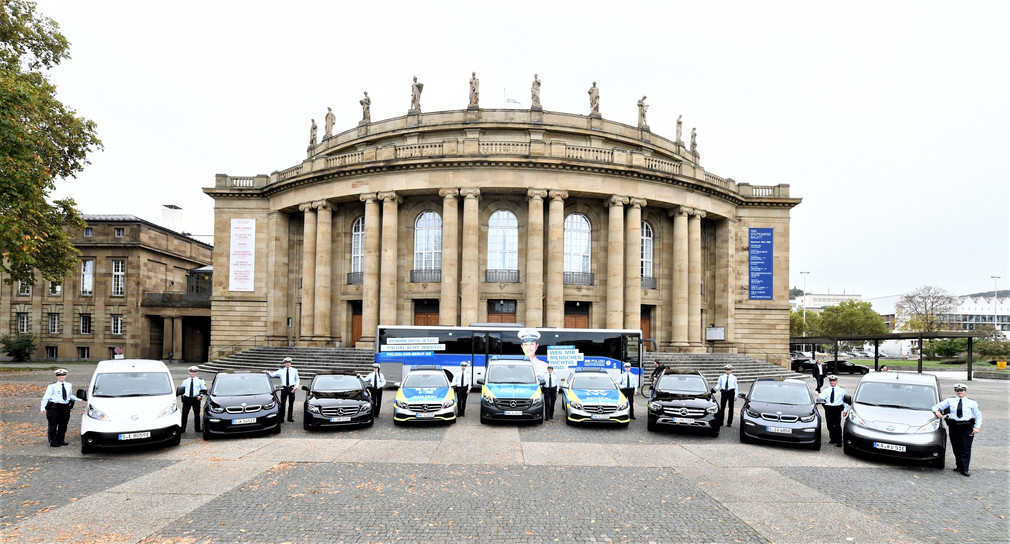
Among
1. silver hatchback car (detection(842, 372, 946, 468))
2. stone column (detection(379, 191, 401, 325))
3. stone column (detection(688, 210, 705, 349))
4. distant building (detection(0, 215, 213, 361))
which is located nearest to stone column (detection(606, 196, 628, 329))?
stone column (detection(688, 210, 705, 349))

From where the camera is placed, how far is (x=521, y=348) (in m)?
22.6

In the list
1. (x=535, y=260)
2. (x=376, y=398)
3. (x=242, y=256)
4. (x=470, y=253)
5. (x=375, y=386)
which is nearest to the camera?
(x=375, y=386)

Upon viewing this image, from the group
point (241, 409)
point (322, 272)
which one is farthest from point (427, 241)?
point (241, 409)

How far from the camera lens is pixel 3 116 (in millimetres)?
14555

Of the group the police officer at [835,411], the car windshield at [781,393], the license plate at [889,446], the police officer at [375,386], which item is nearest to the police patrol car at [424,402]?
the police officer at [375,386]

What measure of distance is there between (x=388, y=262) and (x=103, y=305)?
100 ft

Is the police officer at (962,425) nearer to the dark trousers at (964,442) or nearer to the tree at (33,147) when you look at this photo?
the dark trousers at (964,442)

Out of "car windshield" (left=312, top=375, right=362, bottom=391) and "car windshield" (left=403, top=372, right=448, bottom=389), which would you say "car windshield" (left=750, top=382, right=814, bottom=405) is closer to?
"car windshield" (left=403, top=372, right=448, bottom=389)

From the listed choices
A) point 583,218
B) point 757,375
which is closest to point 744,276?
point 757,375

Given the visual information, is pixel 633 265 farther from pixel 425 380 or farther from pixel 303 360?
pixel 303 360

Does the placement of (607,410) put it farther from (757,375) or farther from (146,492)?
(757,375)

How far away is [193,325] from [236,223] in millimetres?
15796

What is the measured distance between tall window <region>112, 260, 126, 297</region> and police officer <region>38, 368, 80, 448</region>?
40.6 metres

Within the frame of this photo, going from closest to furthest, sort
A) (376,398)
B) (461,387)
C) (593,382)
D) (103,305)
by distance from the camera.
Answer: (593,382), (376,398), (461,387), (103,305)
